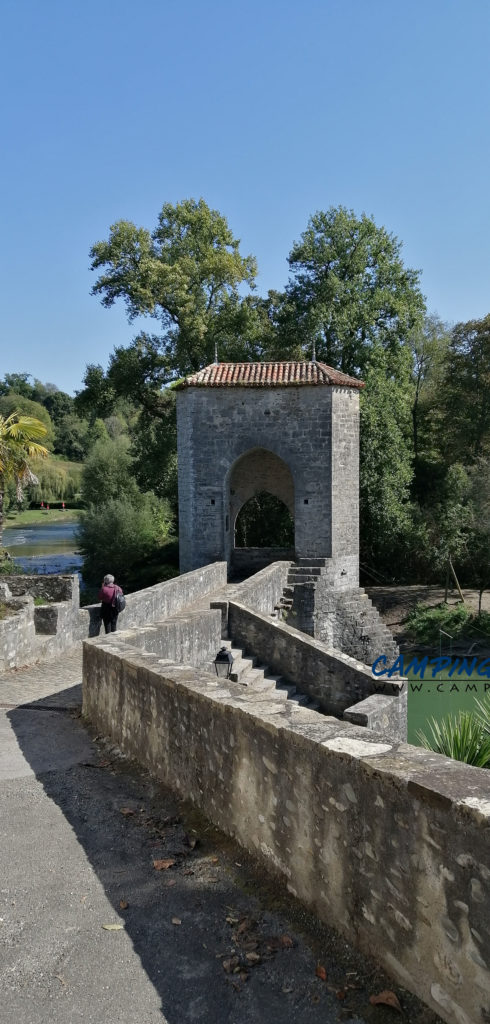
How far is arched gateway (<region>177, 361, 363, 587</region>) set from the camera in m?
19.9

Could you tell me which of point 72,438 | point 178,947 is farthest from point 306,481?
point 72,438

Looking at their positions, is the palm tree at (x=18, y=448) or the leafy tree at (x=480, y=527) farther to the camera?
the leafy tree at (x=480, y=527)

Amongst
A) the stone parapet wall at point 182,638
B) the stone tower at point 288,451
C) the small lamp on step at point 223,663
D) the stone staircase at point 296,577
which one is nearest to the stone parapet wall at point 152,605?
the stone parapet wall at point 182,638

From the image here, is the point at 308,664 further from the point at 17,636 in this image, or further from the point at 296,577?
the point at 296,577

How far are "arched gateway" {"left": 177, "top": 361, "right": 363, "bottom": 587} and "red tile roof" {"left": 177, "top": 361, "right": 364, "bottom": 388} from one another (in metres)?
0.03

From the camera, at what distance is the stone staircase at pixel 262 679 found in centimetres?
1189

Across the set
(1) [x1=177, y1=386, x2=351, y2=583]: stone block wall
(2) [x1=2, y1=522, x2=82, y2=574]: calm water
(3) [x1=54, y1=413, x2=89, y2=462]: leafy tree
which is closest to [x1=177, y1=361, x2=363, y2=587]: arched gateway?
(1) [x1=177, y1=386, x2=351, y2=583]: stone block wall

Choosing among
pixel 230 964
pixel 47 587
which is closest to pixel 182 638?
pixel 47 587

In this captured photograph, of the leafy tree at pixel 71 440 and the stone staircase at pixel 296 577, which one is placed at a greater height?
the leafy tree at pixel 71 440

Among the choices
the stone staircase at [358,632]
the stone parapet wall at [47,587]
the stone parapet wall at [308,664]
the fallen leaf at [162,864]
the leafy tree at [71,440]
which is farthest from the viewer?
the leafy tree at [71,440]

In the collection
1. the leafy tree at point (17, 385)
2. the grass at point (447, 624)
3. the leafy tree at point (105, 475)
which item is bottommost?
the grass at point (447, 624)

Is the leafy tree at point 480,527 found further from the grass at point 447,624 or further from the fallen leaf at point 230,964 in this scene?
the fallen leaf at point 230,964

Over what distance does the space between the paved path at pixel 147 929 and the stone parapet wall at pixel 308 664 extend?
23.3 feet

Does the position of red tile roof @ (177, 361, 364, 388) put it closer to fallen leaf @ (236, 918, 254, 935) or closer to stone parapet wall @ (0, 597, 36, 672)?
stone parapet wall @ (0, 597, 36, 672)
